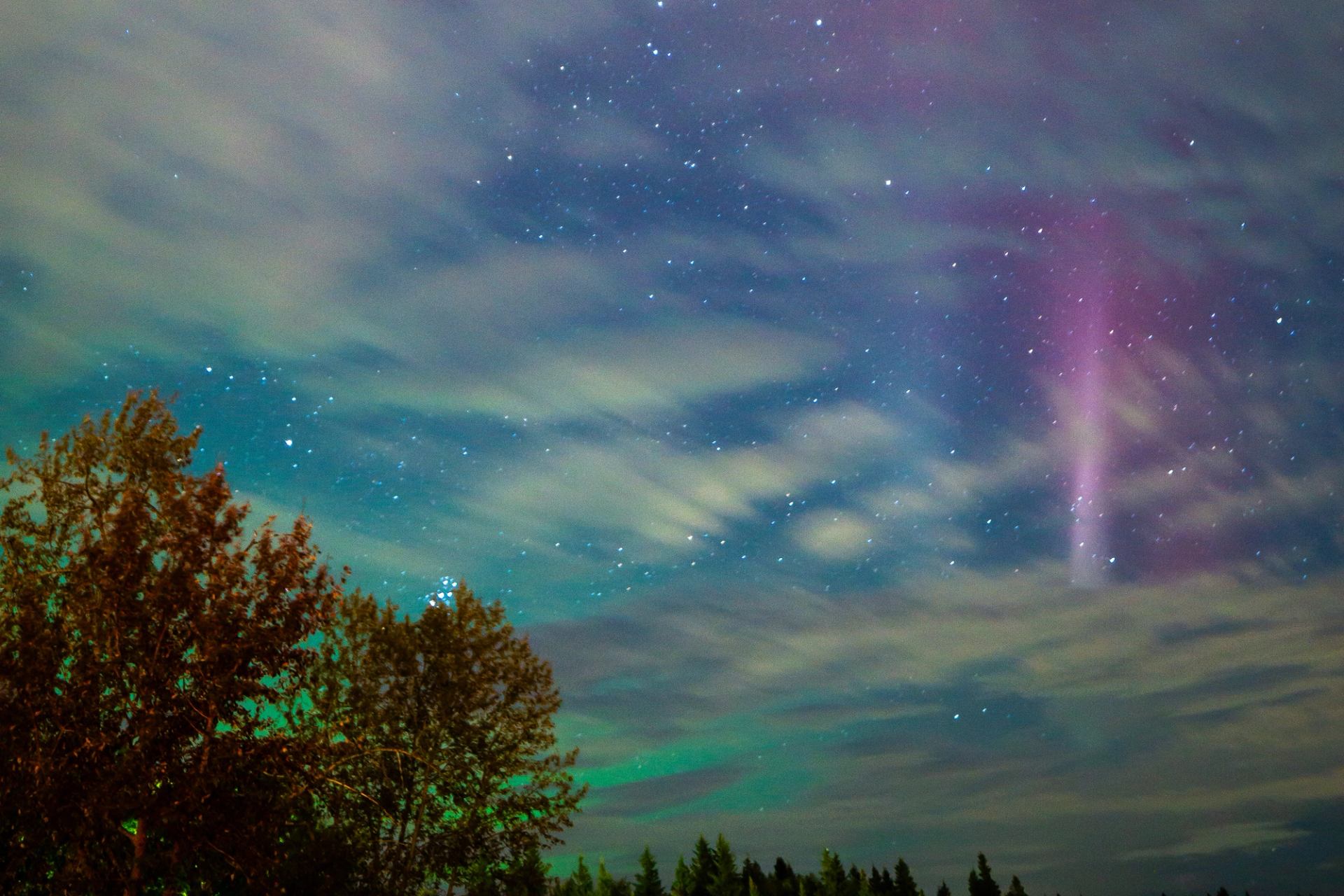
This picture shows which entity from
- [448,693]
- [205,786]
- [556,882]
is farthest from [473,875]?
[205,786]

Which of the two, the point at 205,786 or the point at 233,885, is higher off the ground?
the point at 205,786

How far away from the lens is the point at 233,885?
85.1ft

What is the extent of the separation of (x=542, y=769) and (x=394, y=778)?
5.32 meters

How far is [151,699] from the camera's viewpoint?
16516 millimetres

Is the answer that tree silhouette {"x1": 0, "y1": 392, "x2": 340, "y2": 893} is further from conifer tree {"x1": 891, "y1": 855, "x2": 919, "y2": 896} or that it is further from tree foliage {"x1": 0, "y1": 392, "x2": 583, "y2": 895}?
conifer tree {"x1": 891, "y1": 855, "x2": 919, "y2": 896}

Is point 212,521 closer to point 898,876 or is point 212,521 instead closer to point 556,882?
point 556,882

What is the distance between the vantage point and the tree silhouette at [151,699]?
1557 cm

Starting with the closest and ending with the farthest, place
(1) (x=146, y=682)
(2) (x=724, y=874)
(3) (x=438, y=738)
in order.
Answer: (1) (x=146, y=682) < (3) (x=438, y=738) < (2) (x=724, y=874)

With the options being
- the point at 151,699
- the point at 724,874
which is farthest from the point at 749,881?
the point at 151,699

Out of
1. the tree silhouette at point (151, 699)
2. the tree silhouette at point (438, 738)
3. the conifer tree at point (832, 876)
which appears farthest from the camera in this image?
the conifer tree at point (832, 876)

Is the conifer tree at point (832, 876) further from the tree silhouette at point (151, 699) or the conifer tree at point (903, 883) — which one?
the tree silhouette at point (151, 699)

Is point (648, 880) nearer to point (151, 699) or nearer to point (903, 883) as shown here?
point (903, 883)

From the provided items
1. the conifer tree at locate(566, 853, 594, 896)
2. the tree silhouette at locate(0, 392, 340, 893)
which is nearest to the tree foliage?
the tree silhouette at locate(0, 392, 340, 893)

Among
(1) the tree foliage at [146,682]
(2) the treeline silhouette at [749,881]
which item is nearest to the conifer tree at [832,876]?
(2) the treeline silhouette at [749,881]
